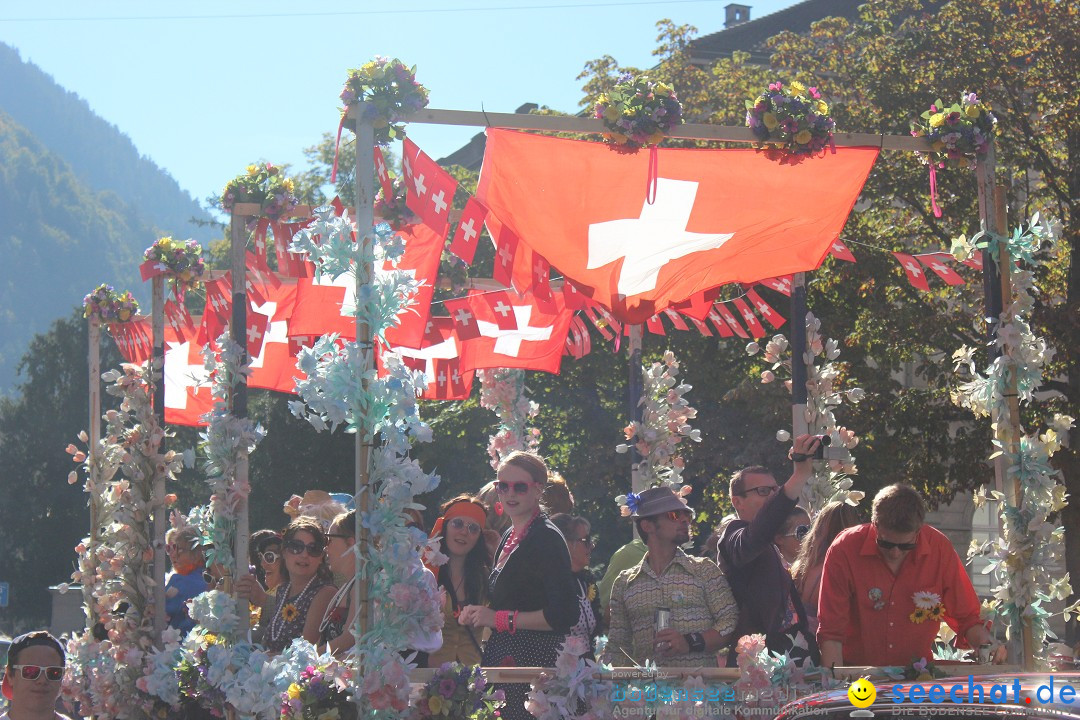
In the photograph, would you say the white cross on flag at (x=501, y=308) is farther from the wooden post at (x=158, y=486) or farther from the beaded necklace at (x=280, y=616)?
the beaded necklace at (x=280, y=616)

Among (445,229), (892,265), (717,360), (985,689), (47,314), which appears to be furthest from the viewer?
(47,314)

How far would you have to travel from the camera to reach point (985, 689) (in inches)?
152

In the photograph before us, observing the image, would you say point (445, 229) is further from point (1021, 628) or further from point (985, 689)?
point (985, 689)

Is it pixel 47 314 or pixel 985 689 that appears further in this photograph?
pixel 47 314

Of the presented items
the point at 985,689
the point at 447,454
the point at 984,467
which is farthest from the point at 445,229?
the point at 447,454

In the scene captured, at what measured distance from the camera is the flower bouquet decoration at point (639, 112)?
7.42 metres

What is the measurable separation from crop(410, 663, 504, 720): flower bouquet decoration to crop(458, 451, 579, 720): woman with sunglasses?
0.44 m

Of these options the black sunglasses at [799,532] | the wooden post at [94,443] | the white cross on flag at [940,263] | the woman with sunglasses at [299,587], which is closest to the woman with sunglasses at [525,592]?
the woman with sunglasses at [299,587]

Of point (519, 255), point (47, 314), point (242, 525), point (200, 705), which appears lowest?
point (200, 705)

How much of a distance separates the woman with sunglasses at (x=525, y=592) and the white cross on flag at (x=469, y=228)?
1.57m

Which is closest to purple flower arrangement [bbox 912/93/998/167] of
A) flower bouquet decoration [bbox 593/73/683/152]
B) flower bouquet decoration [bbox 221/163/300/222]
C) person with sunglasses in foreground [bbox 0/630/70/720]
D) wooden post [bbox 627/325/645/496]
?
flower bouquet decoration [bbox 593/73/683/152]

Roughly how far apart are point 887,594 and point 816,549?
0.86 metres

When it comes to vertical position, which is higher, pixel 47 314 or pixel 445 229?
pixel 47 314

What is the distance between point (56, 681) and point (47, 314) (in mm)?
194645
